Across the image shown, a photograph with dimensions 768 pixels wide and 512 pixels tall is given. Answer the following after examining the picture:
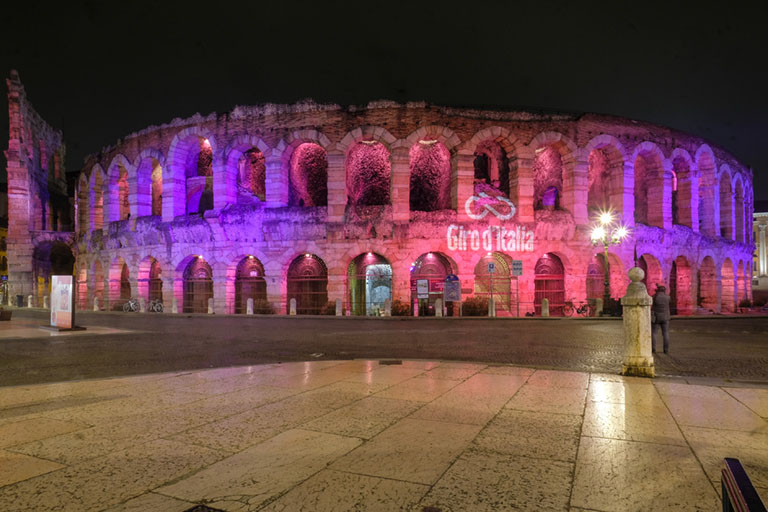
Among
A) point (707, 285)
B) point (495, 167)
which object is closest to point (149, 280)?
point (495, 167)

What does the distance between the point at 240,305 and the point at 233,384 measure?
69.9 feet

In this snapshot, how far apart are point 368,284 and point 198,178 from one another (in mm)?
12275

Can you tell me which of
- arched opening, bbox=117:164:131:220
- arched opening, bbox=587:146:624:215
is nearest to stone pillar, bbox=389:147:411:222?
arched opening, bbox=587:146:624:215

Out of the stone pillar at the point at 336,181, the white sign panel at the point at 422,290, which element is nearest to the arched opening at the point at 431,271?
the white sign panel at the point at 422,290

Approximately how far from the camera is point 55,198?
41.9 metres

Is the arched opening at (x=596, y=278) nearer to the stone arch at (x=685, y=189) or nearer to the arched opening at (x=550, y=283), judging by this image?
the arched opening at (x=550, y=283)

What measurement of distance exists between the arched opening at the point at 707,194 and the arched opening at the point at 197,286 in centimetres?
3082

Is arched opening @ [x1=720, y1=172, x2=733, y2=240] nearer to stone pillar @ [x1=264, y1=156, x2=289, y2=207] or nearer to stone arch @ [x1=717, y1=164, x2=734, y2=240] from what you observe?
→ stone arch @ [x1=717, y1=164, x2=734, y2=240]

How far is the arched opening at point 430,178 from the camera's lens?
88.0ft

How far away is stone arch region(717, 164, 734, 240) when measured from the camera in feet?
103

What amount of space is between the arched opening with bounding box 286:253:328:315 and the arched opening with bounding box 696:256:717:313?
919 inches

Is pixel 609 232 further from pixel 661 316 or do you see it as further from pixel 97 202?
pixel 97 202

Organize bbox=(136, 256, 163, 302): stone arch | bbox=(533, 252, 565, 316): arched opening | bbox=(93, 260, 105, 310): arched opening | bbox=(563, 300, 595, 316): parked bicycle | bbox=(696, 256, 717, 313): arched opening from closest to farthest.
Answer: bbox=(563, 300, 595, 316): parked bicycle → bbox=(533, 252, 565, 316): arched opening → bbox=(136, 256, 163, 302): stone arch → bbox=(696, 256, 717, 313): arched opening → bbox=(93, 260, 105, 310): arched opening

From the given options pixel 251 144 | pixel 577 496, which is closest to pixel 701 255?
pixel 251 144
